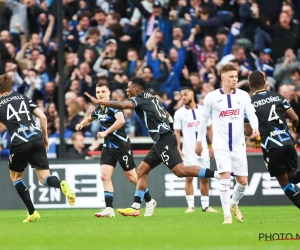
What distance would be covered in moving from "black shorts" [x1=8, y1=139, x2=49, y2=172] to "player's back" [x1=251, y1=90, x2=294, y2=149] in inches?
131

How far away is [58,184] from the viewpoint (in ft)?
40.9

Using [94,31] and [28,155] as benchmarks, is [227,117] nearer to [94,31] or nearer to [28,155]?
[28,155]

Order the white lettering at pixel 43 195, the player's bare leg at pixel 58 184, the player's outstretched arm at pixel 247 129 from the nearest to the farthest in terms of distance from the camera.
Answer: the player's outstretched arm at pixel 247 129
the player's bare leg at pixel 58 184
the white lettering at pixel 43 195

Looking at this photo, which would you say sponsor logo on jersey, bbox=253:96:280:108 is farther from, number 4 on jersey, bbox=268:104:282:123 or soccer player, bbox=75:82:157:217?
soccer player, bbox=75:82:157:217

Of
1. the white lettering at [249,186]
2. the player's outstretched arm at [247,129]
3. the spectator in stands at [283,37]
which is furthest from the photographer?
the spectator in stands at [283,37]

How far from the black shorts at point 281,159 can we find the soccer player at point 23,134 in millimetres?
3028

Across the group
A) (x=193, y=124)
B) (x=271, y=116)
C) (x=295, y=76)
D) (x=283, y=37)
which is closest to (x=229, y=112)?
(x=271, y=116)

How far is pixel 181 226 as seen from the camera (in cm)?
1110

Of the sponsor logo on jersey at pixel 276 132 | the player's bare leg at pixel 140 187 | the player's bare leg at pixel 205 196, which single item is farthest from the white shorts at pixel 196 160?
the sponsor logo on jersey at pixel 276 132

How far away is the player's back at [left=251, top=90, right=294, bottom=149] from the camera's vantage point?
12.1 metres

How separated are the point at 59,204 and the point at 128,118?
2.59m

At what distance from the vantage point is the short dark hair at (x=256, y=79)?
1192 centimetres

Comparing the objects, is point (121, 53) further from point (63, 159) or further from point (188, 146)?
point (188, 146)

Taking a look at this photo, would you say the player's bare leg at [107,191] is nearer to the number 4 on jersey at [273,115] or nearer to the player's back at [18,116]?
the player's back at [18,116]
